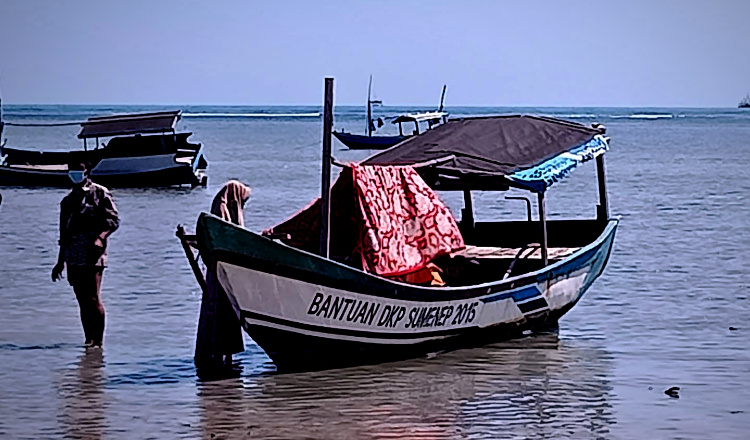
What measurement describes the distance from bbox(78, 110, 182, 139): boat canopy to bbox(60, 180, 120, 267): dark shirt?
22956 millimetres

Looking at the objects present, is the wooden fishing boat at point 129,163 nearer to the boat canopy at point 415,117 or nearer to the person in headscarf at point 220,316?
the boat canopy at point 415,117

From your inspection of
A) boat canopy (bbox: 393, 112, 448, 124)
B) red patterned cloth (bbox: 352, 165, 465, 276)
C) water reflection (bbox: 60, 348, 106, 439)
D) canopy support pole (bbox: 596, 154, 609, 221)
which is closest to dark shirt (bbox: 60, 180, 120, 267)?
water reflection (bbox: 60, 348, 106, 439)

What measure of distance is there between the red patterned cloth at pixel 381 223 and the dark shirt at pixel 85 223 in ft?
5.08

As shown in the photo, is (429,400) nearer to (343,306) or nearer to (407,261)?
(343,306)

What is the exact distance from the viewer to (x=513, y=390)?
10789 mm

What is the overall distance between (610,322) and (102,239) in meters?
5.84

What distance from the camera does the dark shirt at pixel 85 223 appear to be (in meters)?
11.2

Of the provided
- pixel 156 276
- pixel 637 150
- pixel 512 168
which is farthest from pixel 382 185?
pixel 637 150

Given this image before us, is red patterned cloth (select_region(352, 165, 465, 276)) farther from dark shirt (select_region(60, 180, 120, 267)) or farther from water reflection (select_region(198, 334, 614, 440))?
dark shirt (select_region(60, 180, 120, 267))

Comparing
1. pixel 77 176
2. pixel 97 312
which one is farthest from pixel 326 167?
pixel 97 312

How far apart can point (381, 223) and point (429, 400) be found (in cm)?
172

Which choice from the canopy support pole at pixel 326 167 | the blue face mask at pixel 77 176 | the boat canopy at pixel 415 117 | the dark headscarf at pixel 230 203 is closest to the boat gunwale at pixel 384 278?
the canopy support pole at pixel 326 167

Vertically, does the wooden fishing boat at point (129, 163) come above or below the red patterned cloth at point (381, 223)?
below

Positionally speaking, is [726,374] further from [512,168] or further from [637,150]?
[637,150]
